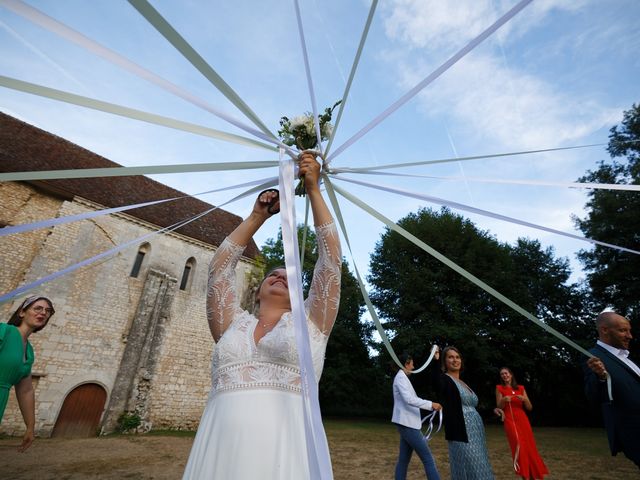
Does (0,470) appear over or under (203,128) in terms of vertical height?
under

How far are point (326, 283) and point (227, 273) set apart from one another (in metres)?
0.66

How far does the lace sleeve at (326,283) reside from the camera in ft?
6.10

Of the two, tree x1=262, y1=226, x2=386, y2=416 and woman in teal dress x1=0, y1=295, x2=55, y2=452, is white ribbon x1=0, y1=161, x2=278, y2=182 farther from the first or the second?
tree x1=262, y1=226, x2=386, y2=416

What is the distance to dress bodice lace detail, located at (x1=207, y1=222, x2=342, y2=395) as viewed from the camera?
5.37ft

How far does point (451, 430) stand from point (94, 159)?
61.2ft

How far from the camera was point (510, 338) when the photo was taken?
19047mm

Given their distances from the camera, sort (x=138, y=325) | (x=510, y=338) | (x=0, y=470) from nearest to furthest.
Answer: (x=0, y=470)
(x=138, y=325)
(x=510, y=338)

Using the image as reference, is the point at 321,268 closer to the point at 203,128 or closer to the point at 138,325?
the point at 203,128

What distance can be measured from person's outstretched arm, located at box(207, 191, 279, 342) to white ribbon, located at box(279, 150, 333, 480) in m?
0.38

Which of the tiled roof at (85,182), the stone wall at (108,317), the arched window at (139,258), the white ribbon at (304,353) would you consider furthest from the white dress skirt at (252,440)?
the arched window at (139,258)

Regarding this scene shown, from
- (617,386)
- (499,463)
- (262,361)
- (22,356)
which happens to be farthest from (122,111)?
(499,463)

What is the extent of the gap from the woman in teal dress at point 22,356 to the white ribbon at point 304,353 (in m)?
2.81

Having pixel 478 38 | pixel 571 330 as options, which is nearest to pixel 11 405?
pixel 478 38

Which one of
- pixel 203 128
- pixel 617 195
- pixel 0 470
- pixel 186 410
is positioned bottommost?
pixel 0 470
